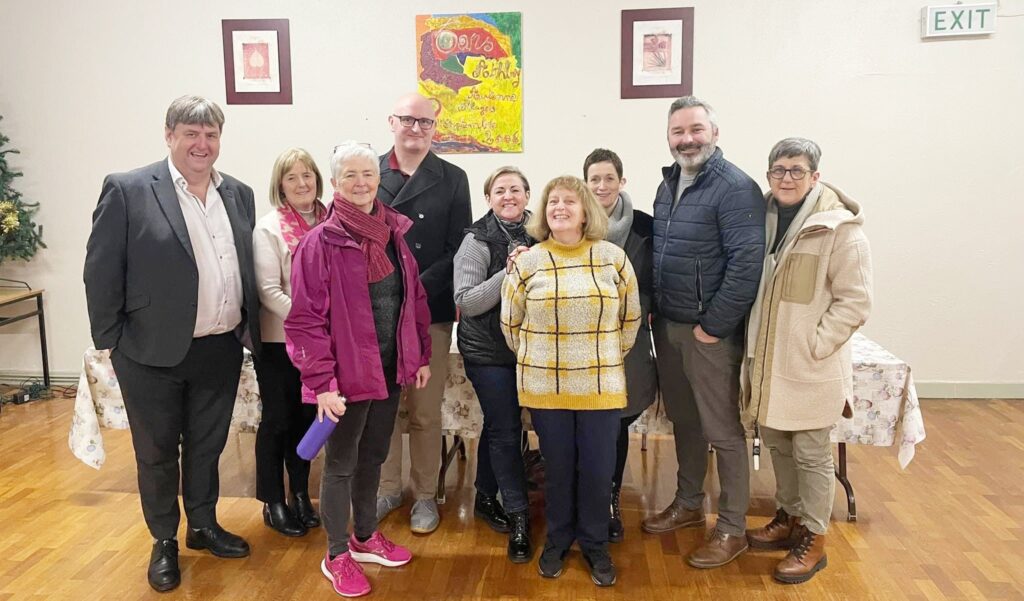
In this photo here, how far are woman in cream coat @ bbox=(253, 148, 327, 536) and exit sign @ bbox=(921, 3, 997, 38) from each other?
3326mm

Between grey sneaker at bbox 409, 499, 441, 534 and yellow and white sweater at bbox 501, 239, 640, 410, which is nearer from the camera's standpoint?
yellow and white sweater at bbox 501, 239, 640, 410

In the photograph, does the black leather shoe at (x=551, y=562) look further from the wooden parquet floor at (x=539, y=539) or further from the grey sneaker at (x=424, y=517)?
the grey sneaker at (x=424, y=517)

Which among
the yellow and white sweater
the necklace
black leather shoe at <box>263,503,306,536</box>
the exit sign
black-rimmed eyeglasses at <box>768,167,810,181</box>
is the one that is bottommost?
black leather shoe at <box>263,503,306,536</box>

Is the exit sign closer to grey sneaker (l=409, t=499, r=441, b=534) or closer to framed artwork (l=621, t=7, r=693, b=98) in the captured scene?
framed artwork (l=621, t=7, r=693, b=98)

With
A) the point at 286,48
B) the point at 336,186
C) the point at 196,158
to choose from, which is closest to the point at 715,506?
the point at 336,186

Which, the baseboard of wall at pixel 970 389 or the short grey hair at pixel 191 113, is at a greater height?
the short grey hair at pixel 191 113

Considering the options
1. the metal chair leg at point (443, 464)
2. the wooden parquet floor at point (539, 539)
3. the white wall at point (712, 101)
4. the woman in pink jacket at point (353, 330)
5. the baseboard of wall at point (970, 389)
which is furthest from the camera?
the baseboard of wall at point (970, 389)

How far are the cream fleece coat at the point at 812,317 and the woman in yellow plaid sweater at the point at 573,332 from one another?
42 centimetres

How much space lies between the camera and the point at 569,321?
2.23 m

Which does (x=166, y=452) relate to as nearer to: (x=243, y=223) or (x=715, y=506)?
(x=243, y=223)

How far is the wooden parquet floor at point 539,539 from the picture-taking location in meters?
2.37

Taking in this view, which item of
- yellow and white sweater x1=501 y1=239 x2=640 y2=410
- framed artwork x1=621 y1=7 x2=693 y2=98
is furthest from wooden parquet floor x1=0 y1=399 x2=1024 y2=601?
framed artwork x1=621 y1=7 x2=693 y2=98

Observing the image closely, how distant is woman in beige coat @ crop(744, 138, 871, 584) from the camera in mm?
2230

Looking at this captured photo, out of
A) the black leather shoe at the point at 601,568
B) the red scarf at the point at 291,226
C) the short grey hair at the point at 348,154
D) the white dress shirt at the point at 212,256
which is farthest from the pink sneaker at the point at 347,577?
the short grey hair at the point at 348,154
